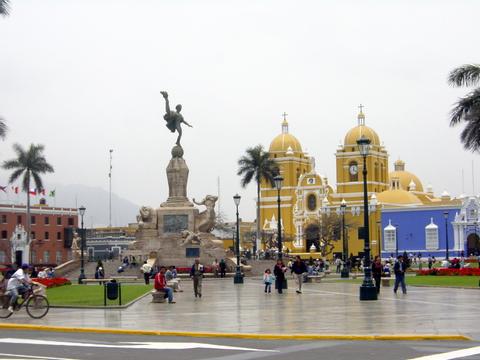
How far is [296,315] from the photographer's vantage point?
23.4 m

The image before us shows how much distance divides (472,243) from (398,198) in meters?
14.9

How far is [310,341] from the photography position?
1722 centimetres

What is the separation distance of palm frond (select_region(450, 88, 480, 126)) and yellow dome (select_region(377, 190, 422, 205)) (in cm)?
6294

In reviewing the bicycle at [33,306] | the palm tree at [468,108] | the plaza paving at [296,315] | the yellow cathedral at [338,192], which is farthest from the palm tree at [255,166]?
the bicycle at [33,306]

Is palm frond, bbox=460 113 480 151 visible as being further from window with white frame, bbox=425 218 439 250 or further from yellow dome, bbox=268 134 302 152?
yellow dome, bbox=268 134 302 152

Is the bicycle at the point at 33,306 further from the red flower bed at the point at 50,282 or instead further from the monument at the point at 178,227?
the monument at the point at 178,227

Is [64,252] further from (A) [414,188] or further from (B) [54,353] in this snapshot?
(B) [54,353]

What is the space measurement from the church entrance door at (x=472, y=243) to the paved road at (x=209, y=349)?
8394cm

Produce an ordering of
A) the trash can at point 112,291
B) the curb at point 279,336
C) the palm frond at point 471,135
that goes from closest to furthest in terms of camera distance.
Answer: the curb at point 279,336 → the trash can at point 112,291 → the palm frond at point 471,135

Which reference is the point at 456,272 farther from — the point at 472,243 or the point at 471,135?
the point at 472,243

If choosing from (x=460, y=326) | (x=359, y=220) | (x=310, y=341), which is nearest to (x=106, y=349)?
(x=310, y=341)

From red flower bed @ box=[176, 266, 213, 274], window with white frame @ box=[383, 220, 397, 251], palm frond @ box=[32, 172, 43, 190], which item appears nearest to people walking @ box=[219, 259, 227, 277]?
red flower bed @ box=[176, 266, 213, 274]

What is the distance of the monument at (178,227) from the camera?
61.5 metres

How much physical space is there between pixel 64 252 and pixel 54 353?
101 metres
